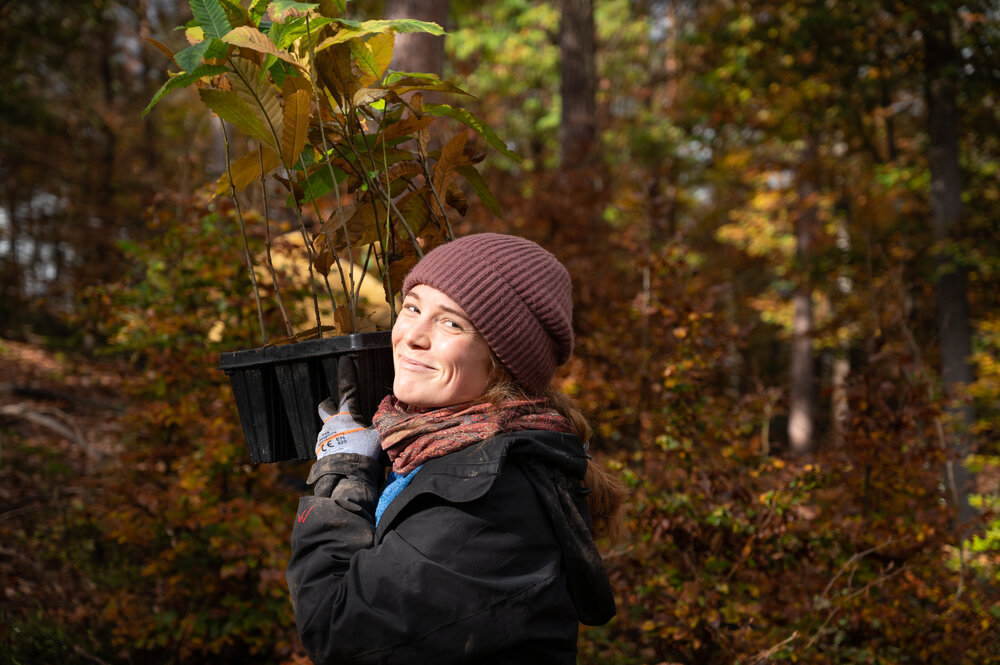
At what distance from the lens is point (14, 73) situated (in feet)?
27.7

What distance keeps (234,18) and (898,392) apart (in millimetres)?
3539

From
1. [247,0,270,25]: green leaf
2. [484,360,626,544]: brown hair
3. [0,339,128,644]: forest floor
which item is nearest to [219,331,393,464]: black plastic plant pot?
[484,360,626,544]: brown hair

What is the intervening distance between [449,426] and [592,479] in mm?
436

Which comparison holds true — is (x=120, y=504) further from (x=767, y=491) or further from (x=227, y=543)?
(x=767, y=491)

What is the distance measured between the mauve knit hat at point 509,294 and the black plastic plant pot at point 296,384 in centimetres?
23

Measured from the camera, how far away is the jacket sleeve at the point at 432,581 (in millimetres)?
1232

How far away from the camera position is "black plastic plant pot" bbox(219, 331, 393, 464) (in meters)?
1.60

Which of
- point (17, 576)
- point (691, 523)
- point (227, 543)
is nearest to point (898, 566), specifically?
point (691, 523)

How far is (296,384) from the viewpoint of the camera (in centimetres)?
165

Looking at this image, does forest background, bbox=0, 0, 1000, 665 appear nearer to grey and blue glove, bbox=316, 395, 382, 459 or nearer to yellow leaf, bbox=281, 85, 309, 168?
grey and blue glove, bbox=316, 395, 382, 459

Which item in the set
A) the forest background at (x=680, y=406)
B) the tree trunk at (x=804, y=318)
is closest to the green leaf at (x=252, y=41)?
the forest background at (x=680, y=406)

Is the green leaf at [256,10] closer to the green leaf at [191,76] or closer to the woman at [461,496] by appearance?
the green leaf at [191,76]

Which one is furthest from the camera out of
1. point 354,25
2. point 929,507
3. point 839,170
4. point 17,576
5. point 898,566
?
point 839,170

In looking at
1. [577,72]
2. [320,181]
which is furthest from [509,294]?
[577,72]
